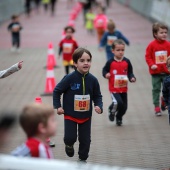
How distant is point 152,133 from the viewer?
9055 millimetres

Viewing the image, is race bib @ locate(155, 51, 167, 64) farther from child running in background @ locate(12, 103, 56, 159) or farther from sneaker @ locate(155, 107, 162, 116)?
child running in background @ locate(12, 103, 56, 159)

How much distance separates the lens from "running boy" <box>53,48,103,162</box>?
265 inches

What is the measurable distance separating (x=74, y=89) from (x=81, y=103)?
20cm

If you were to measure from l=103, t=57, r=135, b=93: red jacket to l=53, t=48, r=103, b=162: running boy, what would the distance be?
2.40m

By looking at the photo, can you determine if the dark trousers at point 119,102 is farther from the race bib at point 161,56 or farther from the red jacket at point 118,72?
the race bib at point 161,56

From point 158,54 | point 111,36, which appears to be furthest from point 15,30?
point 158,54

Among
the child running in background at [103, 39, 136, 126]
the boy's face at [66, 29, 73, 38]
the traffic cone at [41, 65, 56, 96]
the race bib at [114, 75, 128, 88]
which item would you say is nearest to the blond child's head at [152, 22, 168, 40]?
the child running in background at [103, 39, 136, 126]

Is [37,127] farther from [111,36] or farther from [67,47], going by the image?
[111,36]

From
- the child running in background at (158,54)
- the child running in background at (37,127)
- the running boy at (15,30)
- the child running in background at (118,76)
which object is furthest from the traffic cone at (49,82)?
the child running in background at (37,127)

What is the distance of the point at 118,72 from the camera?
9352 mm

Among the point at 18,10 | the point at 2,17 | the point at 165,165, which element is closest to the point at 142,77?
the point at 165,165

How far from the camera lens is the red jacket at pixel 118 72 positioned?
931 cm

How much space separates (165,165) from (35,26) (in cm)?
2565

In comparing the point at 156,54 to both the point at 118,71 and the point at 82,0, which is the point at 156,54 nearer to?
the point at 118,71
